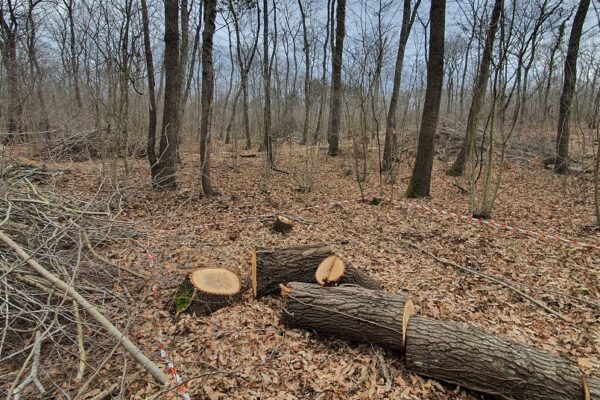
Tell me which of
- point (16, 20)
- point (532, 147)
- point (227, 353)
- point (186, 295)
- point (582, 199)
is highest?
point (16, 20)

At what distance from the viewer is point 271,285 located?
374cm

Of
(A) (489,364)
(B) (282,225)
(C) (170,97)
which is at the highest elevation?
(C) (170,97)

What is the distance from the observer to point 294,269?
12.2 feet

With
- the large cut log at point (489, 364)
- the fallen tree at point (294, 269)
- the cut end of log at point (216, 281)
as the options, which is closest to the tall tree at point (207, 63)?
the cut end of log at point (216, 281)

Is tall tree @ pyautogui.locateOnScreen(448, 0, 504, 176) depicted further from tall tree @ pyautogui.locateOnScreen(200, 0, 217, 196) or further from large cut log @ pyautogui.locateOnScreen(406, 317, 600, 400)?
tall tree @ pyautogui.locateOnScreen(200, 0, 217, 196)

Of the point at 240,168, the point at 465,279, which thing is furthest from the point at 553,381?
the point at 240,168

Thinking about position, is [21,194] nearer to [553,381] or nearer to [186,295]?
[186,295]

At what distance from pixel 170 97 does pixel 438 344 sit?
6.75 metres

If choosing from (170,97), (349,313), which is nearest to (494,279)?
(349,313)

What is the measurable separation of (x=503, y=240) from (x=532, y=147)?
11279 mm

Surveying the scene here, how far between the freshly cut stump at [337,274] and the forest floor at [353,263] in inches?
20.2

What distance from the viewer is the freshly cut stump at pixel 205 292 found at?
345 cm

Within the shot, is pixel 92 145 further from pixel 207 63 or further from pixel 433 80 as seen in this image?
pixel 433 80

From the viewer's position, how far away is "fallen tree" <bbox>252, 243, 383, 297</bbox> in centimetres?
366
